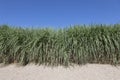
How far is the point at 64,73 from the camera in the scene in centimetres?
460

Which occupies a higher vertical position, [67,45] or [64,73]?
[67,45]

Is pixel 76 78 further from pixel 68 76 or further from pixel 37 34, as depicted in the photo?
pixel 37 34

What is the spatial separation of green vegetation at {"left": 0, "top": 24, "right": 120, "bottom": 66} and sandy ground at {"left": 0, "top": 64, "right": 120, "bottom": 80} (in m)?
0.22

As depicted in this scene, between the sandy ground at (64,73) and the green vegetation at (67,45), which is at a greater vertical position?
the green vegetation at (67,45)

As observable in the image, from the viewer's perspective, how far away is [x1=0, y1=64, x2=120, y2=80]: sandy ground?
444cm

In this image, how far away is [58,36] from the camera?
5.01 meters

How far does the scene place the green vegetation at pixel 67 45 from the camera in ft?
15.6

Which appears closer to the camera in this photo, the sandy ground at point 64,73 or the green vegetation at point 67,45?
the sandy ground at point 64,73

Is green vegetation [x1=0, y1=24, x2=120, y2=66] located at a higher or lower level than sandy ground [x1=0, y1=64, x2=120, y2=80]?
higher

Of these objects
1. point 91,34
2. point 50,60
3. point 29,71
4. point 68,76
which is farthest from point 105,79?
point 29,71

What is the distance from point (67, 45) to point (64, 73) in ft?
3.02

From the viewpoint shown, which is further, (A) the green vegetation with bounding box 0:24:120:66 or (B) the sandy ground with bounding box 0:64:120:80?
(A) the green vegetation with bounding box 0:24:120:66

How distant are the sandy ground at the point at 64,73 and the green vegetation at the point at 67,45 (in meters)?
0.22

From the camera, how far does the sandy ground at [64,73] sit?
444 cm
